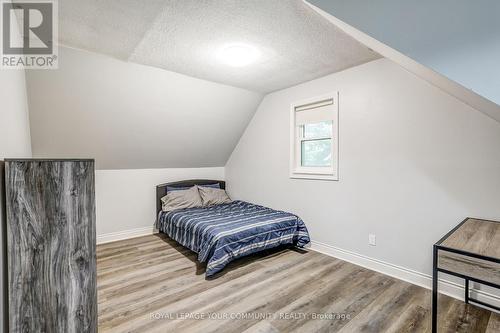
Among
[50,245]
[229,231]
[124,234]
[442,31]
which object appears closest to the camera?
[50,245]

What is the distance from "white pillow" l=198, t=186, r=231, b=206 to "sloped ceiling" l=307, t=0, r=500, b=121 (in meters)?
3.37

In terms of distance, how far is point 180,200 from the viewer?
4.07 meters

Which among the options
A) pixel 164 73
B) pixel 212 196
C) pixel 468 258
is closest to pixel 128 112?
pixel 164 73

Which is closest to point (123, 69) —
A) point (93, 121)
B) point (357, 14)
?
point (93, 121)

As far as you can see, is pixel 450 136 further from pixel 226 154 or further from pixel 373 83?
pixel 226 154

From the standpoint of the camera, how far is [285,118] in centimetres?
379

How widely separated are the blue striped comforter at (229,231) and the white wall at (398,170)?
16.4 inches

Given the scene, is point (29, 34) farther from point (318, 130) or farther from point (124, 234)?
point (318, 130)

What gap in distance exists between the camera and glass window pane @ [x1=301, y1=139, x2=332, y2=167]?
3379mm

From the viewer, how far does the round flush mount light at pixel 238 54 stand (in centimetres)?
241

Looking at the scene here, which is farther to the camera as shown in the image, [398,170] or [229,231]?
[229,231]

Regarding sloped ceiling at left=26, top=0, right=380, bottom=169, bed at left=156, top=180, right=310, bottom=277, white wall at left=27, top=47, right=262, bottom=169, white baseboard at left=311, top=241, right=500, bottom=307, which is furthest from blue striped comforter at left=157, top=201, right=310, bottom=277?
sloped ceiling at left=26, top=0, right=380, bottom=169

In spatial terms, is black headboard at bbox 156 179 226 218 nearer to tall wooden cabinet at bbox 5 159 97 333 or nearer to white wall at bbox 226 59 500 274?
white wall at bbox 226 59 500 274

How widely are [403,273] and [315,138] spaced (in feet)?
6.29
